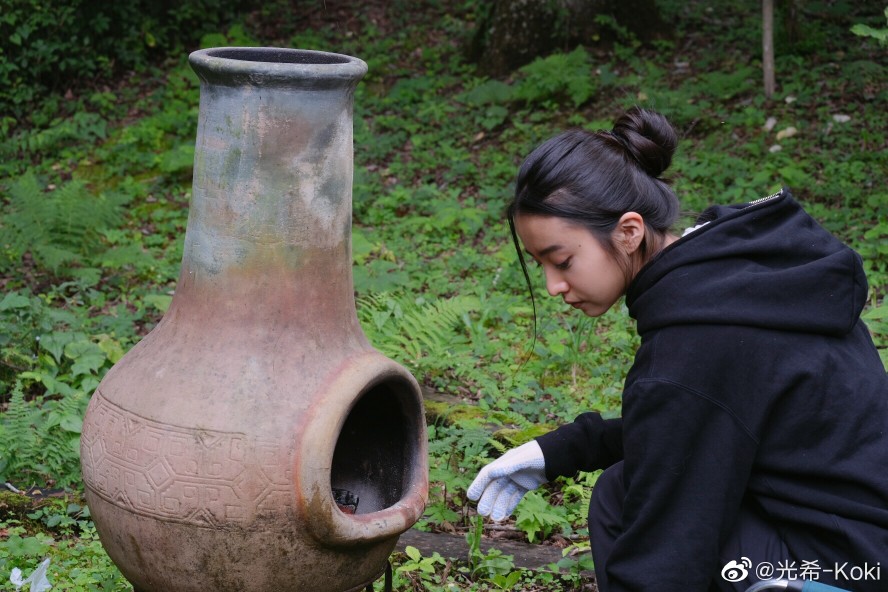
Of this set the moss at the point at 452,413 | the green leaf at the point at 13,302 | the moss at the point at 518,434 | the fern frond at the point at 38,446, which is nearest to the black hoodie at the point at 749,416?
the moss at the point at 518,434

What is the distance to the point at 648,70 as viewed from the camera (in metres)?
9.20

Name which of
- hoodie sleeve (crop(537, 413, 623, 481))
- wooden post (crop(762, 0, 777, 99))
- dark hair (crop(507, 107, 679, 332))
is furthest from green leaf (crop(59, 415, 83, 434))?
wooden post (crop(762, 0, 777, 99))

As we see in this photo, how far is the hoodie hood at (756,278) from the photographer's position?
229 centimetres

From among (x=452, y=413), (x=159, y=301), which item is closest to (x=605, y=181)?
(x=452, y=413)

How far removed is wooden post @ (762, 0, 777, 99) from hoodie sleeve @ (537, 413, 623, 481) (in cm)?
629

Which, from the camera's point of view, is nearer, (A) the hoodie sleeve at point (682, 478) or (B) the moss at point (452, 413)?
(A) the hoodie sleeve at point (682, 478)

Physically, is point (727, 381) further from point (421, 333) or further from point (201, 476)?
point (421, 333)

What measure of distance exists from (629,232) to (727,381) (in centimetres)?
47

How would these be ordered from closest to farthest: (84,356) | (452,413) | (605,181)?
(605,181) → (452,413) → (84,356)

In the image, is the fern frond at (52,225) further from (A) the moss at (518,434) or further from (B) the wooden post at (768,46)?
(B) the wooden post at (768,46)

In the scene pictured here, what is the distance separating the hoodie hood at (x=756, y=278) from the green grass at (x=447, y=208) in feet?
4.59

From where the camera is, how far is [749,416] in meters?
2.24

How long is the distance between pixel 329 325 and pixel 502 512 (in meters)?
0.78

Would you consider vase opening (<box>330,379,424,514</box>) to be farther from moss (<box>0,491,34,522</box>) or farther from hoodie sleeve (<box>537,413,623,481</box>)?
moss (<box>0,491,34,522</box>)
